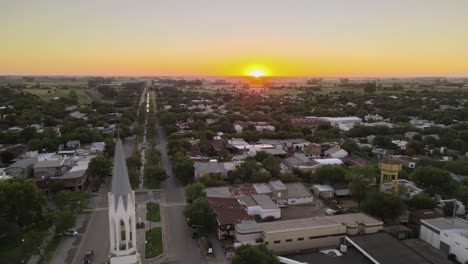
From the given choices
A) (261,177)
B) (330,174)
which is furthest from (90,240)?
(330,174)

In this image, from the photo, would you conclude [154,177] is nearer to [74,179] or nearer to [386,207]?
[74,179]

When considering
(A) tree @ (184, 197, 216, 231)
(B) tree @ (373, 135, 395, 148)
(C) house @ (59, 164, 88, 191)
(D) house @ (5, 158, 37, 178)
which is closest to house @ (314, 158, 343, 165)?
(B) tree @ (373, 135, 395, 148)

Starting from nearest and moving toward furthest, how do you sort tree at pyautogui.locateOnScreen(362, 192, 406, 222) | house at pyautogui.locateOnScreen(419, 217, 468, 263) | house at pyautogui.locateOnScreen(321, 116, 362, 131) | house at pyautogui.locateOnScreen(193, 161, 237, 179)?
house at pyautogui.locateOnScreen(419, 217, 468, 263) < tree at pyautogui.locateOnScreen(362, 192, 406, 222) < house at pyautogui.locateOnScreen(193, 161, 237, 179) < house at pyautogui.locateOnScreen(321, 116, 362, 131)

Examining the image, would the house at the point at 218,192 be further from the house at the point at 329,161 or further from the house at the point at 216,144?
the house at the point at 216,144

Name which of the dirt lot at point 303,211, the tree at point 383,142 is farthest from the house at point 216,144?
the tree at point 383,142

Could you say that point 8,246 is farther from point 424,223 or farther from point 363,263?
point 424,223

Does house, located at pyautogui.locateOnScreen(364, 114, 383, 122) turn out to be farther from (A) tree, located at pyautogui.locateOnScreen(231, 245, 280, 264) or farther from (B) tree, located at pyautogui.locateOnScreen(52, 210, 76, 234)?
(B) tree, located at pyautogui.locateOnScreen(52, 210, 76, 234)

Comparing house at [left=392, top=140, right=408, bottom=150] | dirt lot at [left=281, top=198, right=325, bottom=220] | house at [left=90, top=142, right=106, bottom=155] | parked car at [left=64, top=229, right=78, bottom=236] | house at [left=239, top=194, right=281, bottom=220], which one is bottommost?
dirt lot at [left=281, top=198, right=325, bottom=220]
